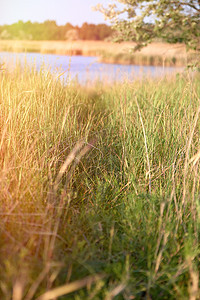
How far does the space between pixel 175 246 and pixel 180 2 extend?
15.3ft

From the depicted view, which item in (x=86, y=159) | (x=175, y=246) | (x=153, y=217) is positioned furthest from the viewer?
(x=86, y=159)

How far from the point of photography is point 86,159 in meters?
2.46

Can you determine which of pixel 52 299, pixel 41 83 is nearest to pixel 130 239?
pixel 52 299

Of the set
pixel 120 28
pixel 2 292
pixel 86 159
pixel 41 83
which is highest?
pixel 120 28

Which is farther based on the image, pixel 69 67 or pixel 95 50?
pixel 95 50

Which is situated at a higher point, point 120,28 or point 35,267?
point 120,28

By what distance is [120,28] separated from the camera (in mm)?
5238

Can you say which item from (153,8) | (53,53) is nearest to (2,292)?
(53,53)

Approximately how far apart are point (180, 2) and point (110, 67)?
66.1 inches

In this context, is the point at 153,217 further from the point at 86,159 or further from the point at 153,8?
the point at 153,8

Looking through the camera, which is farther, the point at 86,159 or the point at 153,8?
the point at 153,8

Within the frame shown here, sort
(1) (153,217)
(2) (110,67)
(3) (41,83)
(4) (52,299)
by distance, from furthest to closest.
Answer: (2) (110,67) → (3) (41,83) → (1) (153,217) → (4) (52,299)

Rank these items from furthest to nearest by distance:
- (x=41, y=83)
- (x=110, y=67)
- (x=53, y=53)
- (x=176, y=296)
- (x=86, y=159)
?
(x=110, y=67) < (x=53, y=53) < (x=41, y=83) < (x=86, y=159) < (x=176, y=296)

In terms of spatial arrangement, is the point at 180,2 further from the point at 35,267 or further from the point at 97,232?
the point at 35,267
